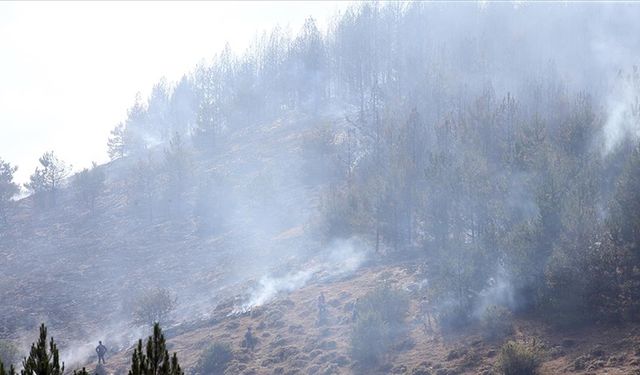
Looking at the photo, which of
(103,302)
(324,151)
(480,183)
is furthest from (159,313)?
(324,151)

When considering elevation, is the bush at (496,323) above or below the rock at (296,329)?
below

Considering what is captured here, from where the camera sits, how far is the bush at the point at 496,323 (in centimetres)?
2677

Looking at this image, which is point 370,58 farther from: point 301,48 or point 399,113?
point 399,113

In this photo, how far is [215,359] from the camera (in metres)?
32.8

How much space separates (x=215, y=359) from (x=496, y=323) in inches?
654

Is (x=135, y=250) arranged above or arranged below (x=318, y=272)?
above

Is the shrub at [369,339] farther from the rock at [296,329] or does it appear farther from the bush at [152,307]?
the bush at [152,307]

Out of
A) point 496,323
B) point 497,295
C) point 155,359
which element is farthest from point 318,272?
point 155,359

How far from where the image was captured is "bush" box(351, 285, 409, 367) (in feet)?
96.1

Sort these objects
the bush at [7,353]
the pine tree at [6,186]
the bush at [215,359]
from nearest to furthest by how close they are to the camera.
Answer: the bush at [215,359]
the bush at [7,353]
the pine tree at [6,186]

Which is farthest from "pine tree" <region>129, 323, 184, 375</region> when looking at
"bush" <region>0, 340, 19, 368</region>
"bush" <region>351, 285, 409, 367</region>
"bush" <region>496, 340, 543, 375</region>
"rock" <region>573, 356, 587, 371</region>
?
"bush" <region>0, 340, 19, 368</region>

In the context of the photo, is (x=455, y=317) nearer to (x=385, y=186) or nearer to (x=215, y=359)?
(x=215, y=359)

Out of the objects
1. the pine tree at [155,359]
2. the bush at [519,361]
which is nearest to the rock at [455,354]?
the bush at [519,361]

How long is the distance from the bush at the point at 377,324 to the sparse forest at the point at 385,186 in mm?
125
